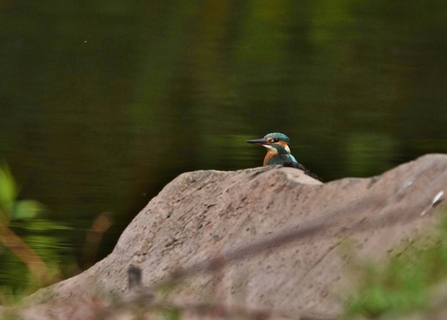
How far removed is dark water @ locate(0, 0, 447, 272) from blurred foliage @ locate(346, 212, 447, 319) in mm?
2222

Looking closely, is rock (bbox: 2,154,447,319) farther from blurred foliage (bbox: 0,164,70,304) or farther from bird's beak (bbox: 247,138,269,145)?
blurred foliage (bbox: 0,164,70,304)

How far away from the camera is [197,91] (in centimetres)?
468

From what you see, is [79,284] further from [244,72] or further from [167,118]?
[244,72]

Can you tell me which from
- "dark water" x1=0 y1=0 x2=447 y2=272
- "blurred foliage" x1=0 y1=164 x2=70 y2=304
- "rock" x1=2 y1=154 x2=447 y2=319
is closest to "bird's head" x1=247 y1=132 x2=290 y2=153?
"dark water" x1=0 y1=0 x2=447 y2=272

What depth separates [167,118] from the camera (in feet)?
15.4

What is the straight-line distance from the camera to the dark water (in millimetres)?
4531

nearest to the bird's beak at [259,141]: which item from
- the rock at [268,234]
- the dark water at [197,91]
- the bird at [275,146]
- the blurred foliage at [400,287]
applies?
the bird at [275,146]

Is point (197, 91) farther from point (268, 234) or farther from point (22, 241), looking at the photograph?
point (268, 234)

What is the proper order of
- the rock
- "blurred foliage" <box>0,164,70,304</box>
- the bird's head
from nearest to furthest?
the rock
the bird's head
"blurred foliage" <box>0,164,70,304</box>

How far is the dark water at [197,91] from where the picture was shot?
4531 millimetres

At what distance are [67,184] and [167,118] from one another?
2.30 ft

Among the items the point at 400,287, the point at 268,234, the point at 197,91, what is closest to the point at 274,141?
the point at 197,91

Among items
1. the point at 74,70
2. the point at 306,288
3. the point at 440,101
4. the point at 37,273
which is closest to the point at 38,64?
the point at 74,70

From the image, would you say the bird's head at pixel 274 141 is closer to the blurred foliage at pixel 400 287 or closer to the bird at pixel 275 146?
the bird at pixel 275 146
